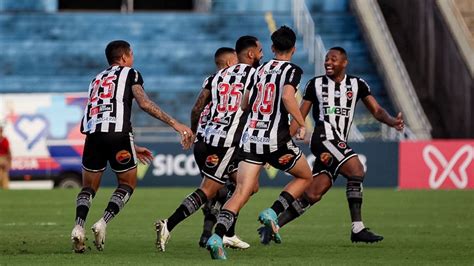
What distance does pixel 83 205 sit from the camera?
13492 millimetres

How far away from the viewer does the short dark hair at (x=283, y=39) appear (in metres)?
13.2

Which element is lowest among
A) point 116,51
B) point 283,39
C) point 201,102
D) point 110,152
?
point 110,152

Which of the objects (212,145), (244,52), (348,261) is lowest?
(348,261)

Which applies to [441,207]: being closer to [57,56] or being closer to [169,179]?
[169,179]

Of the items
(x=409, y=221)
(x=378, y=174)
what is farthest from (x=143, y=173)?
(x=409, y=221)

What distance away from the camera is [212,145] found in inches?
544

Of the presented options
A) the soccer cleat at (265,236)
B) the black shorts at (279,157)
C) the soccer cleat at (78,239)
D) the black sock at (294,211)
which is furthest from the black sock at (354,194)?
the soccer cleat at (78,239)

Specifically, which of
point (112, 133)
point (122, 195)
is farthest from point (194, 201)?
point (112, 133)

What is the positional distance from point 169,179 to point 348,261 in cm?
2085

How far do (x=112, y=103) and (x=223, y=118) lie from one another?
1116 mm

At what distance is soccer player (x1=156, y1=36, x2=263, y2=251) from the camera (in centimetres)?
1366

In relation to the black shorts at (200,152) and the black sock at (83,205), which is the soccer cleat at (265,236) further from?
the black sock at (83,205)

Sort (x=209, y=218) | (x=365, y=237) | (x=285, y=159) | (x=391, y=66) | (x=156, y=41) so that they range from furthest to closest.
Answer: (x=156, y=41) < (x=391, y=66) < (x=365, y=237) < (x=209, y=218) < (x=285, y=159)

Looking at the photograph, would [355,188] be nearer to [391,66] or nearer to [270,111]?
[270,111]
